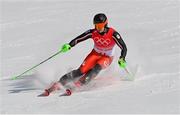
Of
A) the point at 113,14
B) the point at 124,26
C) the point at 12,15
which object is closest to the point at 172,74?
the point at 124,26

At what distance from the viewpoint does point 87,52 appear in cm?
1326

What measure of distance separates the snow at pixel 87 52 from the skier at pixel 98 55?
0.84ft

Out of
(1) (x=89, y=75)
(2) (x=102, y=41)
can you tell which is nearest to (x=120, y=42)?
(2) (x=102, y=41)

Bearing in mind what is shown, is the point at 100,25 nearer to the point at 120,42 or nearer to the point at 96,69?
the point at 120,42

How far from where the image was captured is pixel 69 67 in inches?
452

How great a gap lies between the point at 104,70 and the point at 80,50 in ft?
9.93

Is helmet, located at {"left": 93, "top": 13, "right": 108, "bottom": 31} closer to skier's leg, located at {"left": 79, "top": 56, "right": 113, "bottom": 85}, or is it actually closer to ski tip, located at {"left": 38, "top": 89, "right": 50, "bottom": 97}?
skier's leg, located at {"left": 79, "top": 56, "right": 113, "bottom": 85}

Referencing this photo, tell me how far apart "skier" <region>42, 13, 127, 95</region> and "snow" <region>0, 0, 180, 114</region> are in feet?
0.84

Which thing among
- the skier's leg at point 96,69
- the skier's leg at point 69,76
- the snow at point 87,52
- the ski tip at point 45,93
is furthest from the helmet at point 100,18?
the ski tip at point 45,93

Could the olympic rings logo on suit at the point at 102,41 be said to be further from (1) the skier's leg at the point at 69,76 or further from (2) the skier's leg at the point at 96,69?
(1) the skier's leg at the point at 69,76

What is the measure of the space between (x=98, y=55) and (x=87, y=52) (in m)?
3.25

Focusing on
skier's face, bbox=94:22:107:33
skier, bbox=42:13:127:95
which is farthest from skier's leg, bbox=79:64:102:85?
skier's face, bbox=94:22:107:33

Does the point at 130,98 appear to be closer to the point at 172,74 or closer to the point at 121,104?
the point at 121,104

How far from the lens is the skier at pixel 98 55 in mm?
9305
